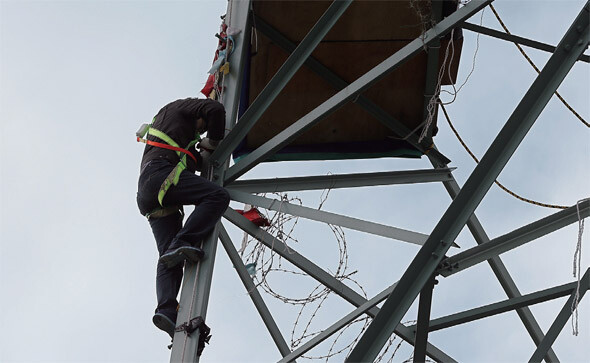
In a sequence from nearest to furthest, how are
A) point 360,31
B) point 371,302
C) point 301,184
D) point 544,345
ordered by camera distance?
point 544,345 → point 371,302 → point 301,184 → point 360,31

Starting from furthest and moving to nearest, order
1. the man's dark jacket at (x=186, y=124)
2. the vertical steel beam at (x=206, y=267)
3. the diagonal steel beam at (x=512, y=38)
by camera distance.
A: 1. the diagonal steel beam at (x=512, y=38)
2. the man's dark jacket at (x=186, y=124)
3. the vertical steel beam at (x=206, y=267)

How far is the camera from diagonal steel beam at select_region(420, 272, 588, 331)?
7.14m

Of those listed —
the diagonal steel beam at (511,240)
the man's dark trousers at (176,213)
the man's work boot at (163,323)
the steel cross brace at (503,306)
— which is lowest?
the man's work boot at (163,323)

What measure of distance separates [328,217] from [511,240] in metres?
1.63

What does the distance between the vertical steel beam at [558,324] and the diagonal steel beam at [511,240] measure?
0.71 metres

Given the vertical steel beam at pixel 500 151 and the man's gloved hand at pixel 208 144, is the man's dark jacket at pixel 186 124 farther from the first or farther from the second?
the vertical steel beam at pixel 500 151

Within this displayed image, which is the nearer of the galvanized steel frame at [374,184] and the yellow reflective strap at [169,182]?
the galvanized steel frame at [374,184]

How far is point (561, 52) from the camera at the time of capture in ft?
19.3

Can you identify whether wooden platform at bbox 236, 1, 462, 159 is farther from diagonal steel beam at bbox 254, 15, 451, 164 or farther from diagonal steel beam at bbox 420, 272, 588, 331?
diagonal steel beam at bbox 420, 272, 588, 331

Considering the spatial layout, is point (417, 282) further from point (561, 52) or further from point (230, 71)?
point (230, 71)

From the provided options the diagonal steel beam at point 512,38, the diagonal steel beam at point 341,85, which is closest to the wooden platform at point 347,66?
the diagonal steel beam at point 341,85

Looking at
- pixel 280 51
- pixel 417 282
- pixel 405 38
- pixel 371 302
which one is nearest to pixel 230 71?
pixel 280 51

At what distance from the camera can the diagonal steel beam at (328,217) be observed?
7371mm

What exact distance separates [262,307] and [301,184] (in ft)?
3.79
